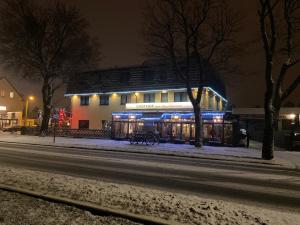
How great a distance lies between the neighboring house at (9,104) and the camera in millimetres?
76312

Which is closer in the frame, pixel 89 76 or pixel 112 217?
pixel 112 217

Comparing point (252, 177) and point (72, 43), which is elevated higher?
point (72, 43)

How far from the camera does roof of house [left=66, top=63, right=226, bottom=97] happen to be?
140ft

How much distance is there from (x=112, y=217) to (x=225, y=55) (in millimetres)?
25615

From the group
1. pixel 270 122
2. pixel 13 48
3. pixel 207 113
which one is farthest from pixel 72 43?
pixel 270 122

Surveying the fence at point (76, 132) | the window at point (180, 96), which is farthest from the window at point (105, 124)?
the window at point (180, 96)

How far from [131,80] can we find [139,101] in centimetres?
314

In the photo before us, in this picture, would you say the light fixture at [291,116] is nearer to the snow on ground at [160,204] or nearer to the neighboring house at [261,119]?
the neighboring house at [261,119]

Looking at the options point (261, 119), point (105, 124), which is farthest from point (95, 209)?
point (261, 119)

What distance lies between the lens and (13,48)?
133 ft

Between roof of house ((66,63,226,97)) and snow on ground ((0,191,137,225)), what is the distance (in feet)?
111

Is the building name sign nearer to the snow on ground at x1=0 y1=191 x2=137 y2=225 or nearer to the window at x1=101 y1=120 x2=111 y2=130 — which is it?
the window at x1=101 y1=120 x2=111 y2=130

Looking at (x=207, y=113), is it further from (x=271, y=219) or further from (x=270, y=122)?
(x=271, y=219)

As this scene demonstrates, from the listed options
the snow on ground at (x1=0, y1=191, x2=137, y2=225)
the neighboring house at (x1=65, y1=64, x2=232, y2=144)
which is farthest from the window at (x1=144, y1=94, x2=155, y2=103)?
the snow on ground at (x1=0, y1=191, x2=137, y2=225)
